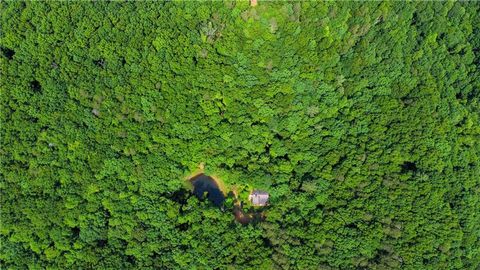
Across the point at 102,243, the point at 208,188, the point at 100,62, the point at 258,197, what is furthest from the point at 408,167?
the point at 100,62

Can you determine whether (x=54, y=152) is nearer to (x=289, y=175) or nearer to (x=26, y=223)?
(x=26, y=223)

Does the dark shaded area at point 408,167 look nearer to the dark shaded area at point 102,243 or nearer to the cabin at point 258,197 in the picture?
the cabin at point 258,197

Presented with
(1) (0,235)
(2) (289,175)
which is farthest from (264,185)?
(1) (0,235)

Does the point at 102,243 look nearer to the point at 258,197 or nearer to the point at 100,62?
the point at 258,197

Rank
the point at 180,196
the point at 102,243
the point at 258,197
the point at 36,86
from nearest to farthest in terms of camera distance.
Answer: the point at 102,243 → the point at 180,196 → the point at 258,197 → the point at 36,86

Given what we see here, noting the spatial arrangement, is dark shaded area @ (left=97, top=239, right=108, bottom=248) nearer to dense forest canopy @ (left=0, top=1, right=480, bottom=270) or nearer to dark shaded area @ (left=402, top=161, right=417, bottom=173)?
dense forest canopy @ (left=0, top=1, right=480, bottom=270)

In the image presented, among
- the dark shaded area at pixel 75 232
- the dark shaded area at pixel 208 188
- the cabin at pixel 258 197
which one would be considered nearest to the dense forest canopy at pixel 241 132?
the dark shaded area at pixel 75 232
